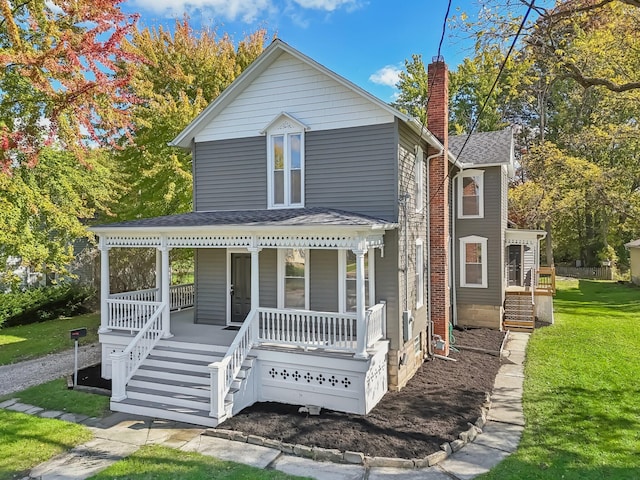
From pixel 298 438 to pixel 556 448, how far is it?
4246 millimetres

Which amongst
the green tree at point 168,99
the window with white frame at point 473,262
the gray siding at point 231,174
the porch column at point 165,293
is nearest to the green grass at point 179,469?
the porch column at point 165,293

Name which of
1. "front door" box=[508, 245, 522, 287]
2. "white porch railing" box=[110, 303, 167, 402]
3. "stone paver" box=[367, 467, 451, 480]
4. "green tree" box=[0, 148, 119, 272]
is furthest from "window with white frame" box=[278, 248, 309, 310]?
"front door" box=[508, 245, 522, 287]

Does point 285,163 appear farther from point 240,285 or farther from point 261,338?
point 261,338

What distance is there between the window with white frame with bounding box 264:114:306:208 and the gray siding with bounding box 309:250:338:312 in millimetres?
1467

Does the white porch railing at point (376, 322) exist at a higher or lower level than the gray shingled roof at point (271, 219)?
lower

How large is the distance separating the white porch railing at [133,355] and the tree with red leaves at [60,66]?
4.94m

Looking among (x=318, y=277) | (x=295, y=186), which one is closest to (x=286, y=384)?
(x=318, y=277)

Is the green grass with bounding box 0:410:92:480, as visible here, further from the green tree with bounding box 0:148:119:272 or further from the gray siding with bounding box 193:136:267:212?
the green tree with bounding box 0:148:119:272

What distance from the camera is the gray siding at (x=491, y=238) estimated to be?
53.7 feet

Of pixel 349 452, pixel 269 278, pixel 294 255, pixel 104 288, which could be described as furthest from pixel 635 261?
pixel 104 288

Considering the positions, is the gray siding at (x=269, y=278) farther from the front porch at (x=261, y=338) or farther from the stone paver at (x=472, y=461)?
the stone paver at (x=472, y=461)

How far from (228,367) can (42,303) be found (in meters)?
14.8

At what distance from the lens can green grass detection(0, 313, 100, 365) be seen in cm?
1351

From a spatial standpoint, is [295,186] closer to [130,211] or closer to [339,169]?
[339,169]
